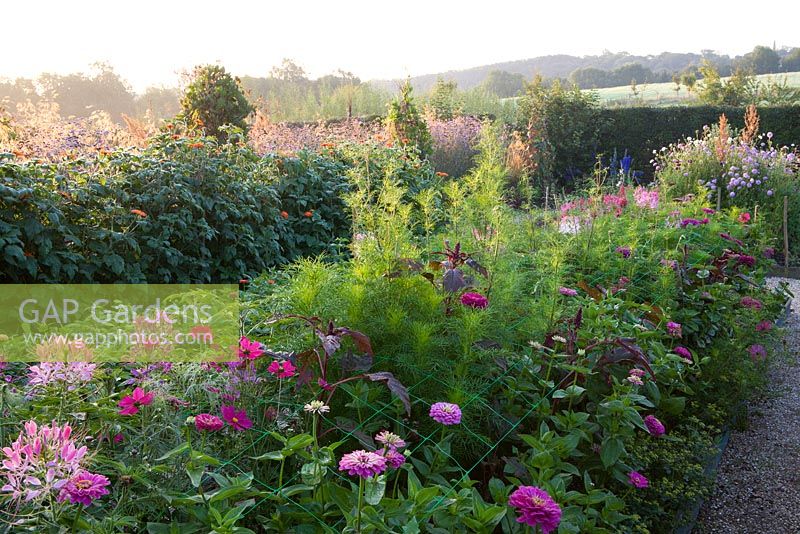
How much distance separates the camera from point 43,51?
440 inches

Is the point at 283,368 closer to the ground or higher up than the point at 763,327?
higher up

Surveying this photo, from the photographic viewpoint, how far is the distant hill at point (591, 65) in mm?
34375

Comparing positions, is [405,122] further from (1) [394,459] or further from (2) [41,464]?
(2) [41,464]

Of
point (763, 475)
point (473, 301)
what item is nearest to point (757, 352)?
point (763, 475)

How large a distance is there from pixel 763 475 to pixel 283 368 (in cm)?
234

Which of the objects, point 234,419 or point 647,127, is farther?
point 647,127

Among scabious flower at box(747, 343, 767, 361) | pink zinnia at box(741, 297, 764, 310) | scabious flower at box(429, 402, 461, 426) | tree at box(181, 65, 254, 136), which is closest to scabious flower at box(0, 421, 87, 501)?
scabious flower at box(429, 402, 461, 426)

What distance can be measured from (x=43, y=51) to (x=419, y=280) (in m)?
11.8

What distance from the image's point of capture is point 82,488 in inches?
41.8

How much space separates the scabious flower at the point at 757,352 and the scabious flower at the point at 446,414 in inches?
96.1

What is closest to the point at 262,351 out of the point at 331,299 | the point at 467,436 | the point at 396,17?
the point at 331,299

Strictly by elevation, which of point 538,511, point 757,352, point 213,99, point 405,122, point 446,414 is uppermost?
point 213,99

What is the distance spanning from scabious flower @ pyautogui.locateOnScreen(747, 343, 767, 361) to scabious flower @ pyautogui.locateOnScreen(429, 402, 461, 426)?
2441 millimetres

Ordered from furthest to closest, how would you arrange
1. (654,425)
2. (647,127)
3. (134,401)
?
(647,127) → (654,425) → (134,401)
